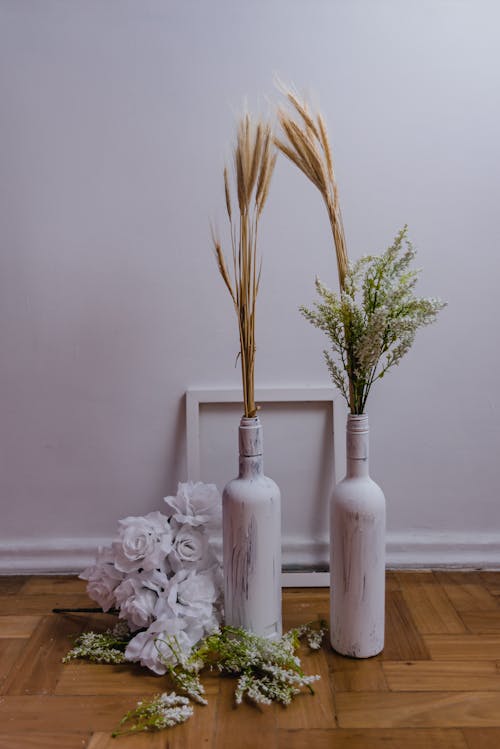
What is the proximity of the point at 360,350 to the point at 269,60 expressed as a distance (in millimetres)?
780

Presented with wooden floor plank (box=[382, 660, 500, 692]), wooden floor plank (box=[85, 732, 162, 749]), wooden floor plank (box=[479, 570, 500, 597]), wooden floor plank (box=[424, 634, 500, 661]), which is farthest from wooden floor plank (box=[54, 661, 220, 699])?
wooden floor plank (box=[479, 570, 500, 597])

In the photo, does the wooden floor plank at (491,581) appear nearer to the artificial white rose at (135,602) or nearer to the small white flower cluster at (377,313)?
the small white flower cluster at (377,313)

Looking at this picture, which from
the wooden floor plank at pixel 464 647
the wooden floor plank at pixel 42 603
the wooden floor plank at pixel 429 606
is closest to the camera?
the wooden floor plank at pixel 464 647

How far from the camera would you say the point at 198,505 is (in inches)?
54.4

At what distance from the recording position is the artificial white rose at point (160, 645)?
3.93 ft

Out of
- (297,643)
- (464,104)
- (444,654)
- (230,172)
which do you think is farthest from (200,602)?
(464,104)

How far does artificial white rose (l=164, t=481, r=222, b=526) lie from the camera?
53.9 inches

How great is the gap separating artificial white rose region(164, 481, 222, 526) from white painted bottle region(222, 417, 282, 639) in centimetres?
11

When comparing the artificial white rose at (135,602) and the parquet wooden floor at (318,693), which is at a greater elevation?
the artificial white rose at (135,602)


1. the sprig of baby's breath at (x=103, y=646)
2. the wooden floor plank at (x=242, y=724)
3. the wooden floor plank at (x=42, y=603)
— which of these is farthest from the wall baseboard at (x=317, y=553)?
the wooden floor plank at (x=242, y=724)

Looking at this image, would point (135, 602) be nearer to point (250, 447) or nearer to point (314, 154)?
point (250, 447)

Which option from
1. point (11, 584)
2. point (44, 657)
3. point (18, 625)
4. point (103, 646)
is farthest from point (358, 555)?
point (11, 584)

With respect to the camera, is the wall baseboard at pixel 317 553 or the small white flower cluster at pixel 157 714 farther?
the wall baseboard at pixel 317 553

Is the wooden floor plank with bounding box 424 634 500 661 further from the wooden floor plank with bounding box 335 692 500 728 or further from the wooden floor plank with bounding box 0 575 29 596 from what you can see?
the wooden floor plank with bounding box 0 575 29 596
